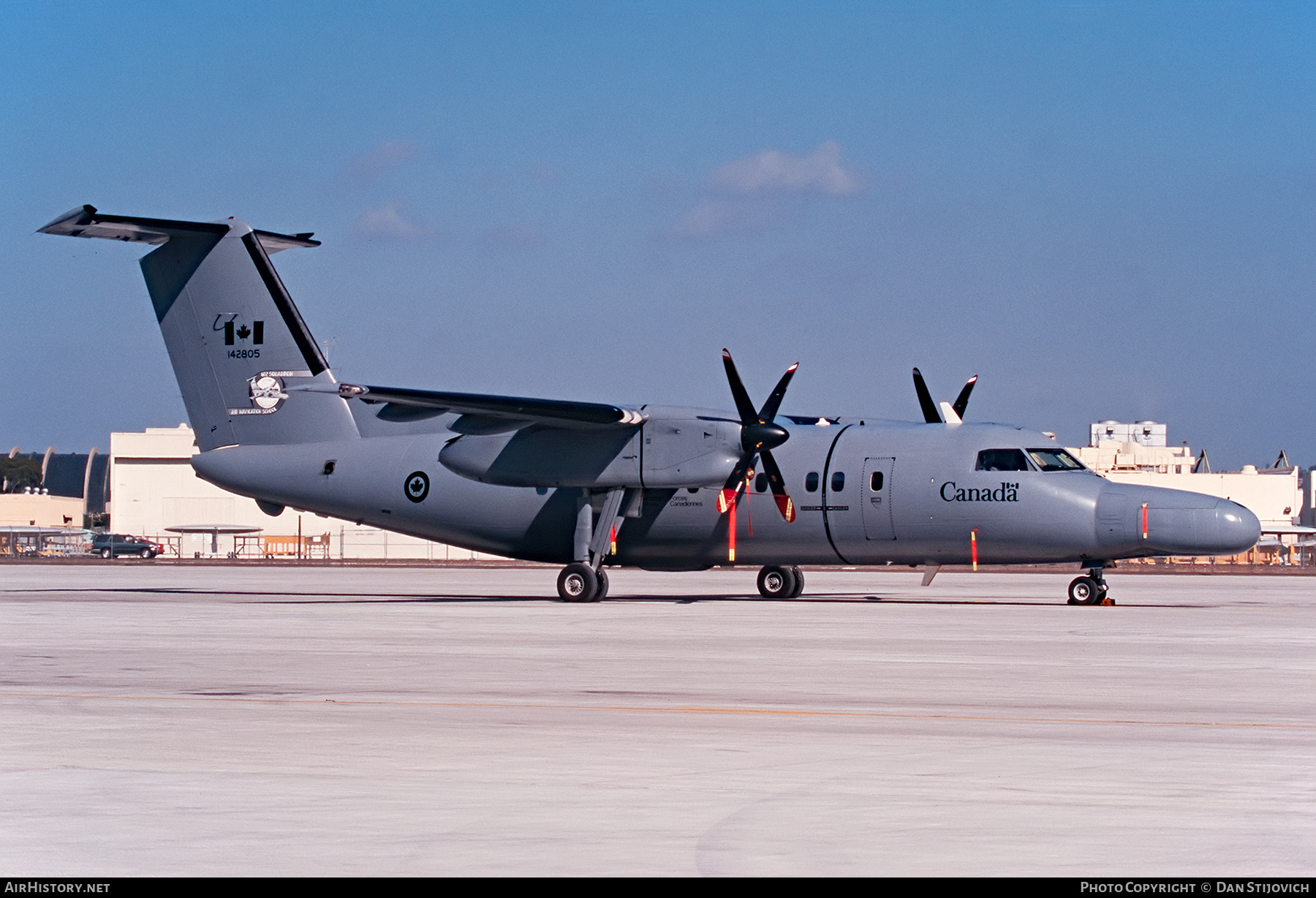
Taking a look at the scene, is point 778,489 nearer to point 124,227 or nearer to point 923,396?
point 923,396

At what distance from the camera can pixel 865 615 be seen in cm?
2581

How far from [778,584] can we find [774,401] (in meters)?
5.49

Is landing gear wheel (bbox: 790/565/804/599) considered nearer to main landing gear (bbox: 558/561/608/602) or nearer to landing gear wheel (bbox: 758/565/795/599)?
landing gear wheel (bbox: 758/565/795/599)

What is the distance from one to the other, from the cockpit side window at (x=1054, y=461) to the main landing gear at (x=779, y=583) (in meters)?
6.87

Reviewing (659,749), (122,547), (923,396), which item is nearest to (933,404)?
(923,396)

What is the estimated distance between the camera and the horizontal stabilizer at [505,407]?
93.2 ft

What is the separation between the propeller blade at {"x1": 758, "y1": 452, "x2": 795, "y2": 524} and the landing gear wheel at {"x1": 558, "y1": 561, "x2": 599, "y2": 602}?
13.4ft

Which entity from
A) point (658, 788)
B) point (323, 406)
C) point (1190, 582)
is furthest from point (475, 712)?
point (1190, 582)

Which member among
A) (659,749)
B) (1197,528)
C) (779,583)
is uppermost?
(1197,528)

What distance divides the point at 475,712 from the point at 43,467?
191m

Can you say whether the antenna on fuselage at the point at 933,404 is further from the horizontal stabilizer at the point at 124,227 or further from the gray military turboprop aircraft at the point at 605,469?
the horizontal stabilizer at the point at 124,227

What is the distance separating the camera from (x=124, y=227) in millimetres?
31594

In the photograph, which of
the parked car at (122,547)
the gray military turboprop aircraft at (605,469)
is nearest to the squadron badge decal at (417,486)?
the gray military turboprop aircraft at (605,469)

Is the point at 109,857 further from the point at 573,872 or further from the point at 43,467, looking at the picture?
the point at 43,467
